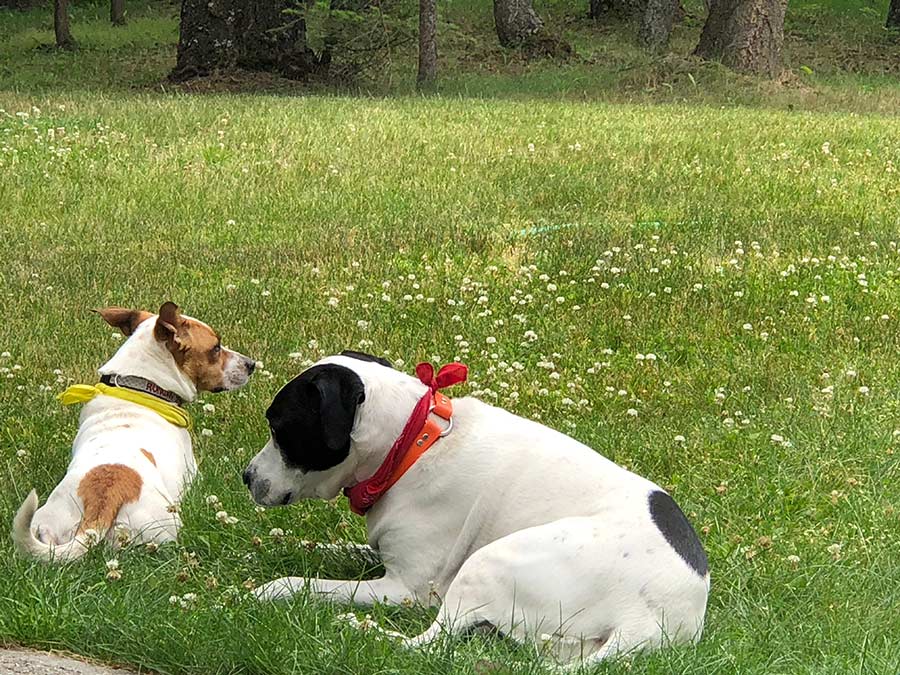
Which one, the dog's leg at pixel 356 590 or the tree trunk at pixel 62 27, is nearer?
the dog's leg at pixel 356 590

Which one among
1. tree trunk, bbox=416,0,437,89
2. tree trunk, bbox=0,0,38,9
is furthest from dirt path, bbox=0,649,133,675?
tree trunk, bbox=0,0,38,9

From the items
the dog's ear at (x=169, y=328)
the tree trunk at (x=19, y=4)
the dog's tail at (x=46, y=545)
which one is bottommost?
the tree trunk at (x=19, y=4)

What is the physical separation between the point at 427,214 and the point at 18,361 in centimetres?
438

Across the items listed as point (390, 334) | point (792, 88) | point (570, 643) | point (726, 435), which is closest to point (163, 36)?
point (792, 88)

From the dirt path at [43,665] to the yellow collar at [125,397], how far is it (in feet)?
6.47

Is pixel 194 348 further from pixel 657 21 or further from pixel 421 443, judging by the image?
pixel 657 21

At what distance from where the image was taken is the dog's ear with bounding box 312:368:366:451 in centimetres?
474

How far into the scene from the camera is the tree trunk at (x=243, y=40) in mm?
21922

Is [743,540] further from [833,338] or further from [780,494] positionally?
[833,338]

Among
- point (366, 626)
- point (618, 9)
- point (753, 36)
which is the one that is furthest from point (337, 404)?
point (618, 9)

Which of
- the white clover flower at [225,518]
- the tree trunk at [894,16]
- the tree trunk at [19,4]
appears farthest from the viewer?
the tree trunk at [19,4]

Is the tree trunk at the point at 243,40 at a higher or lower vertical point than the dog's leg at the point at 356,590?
lower

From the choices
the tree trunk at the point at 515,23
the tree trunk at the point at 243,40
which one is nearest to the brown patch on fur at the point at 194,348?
the tree trunk at the point at 243,40

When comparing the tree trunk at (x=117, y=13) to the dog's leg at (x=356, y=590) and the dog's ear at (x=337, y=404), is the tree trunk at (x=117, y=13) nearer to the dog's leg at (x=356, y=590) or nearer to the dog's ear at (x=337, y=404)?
the dog's ear at (x=337, y=404)
